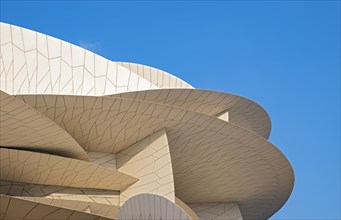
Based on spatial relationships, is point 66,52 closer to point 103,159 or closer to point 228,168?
point 103,159

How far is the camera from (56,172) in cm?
2189

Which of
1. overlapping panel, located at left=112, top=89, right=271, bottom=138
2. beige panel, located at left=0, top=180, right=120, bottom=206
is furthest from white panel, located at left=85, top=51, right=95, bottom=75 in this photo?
beige panel, located at left=0, top=180, right=120, bottom=206

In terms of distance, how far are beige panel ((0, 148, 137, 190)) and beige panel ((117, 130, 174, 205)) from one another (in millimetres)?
488

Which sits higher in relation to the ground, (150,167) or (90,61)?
(90,61)

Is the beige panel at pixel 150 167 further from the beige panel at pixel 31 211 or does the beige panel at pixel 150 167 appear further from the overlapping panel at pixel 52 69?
the beige panel at pixel 31 211

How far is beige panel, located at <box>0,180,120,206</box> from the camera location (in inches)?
863

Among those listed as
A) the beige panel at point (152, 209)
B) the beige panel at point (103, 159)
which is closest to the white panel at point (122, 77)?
the beige panel at point (103, 159)

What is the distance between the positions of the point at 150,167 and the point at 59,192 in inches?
173

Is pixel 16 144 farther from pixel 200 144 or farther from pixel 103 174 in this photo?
pixel 200 144

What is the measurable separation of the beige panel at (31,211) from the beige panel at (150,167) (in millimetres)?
5694

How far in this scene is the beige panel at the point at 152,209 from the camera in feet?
31.9

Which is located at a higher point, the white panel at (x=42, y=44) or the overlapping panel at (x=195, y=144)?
the white panel at (x=42, y=44)

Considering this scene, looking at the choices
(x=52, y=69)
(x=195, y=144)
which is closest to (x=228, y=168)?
(x=195, y=144)

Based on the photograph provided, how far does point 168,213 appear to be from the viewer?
9.91 m
